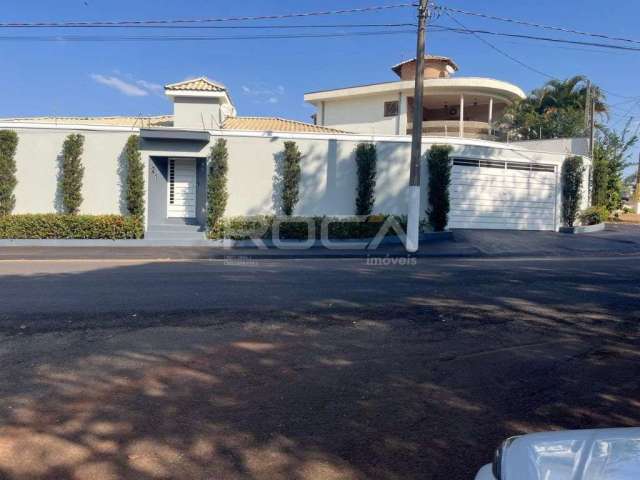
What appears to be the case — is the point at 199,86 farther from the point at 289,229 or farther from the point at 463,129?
the point at 463,129

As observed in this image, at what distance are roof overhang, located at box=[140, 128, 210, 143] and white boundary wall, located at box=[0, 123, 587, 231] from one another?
14.3 inches

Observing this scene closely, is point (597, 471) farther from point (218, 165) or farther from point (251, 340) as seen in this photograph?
point (218, 165)

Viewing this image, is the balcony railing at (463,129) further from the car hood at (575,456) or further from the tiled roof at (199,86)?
the car hood at (575,456)

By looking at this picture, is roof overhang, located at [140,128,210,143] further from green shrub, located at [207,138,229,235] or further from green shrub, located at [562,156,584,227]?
green shrub, located at [562,156,584,227]

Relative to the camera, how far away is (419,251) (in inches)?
671

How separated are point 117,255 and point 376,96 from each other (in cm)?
2427

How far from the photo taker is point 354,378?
17.1ft

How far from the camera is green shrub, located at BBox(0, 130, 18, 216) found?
61.4 ft

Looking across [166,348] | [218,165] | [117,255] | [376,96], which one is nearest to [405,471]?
[166,348]

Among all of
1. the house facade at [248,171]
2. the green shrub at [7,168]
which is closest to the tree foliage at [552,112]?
the house facade at [248,171]

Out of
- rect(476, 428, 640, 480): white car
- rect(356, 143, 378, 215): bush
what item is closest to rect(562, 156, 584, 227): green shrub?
rect(356, 143, 378, 215): bush

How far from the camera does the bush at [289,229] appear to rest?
61.3 feet

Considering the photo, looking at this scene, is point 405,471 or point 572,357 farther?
point 572,357

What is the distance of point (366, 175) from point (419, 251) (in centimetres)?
444
